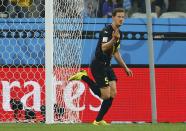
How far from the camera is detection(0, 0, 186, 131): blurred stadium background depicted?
12.9 metres

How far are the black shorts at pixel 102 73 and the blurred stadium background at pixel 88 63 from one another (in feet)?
4.40

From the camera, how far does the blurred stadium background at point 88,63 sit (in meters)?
12.9

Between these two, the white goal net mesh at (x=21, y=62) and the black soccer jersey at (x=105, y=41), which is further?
the white goal net mesh at (x=21, y=62)

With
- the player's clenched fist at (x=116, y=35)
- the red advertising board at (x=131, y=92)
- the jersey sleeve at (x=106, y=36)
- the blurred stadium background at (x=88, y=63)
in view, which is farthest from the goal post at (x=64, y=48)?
the player's clenched fist at (x=116, y=35)

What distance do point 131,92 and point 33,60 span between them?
6.32 ft

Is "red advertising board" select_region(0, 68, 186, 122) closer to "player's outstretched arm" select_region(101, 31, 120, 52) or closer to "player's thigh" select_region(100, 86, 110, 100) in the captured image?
"player's thigh" select_region(100, 86, 110, 100)

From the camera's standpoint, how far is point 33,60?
13.0 m

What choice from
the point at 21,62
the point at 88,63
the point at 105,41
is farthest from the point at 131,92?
the point at 105,41

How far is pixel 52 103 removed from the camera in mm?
11227

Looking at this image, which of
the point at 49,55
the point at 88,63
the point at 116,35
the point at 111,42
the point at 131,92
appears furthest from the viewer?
the point at 131,92

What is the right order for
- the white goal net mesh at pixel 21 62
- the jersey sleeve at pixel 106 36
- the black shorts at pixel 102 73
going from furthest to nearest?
the white goal net mesh at pixel 21 62 → the black shorts at pixel 102 73 → the jersey sleeve at pixel 106 36

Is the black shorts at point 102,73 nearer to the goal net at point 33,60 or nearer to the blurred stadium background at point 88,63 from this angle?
the goal net at point 33,60

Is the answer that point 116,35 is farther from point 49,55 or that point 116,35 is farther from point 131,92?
point 131,92

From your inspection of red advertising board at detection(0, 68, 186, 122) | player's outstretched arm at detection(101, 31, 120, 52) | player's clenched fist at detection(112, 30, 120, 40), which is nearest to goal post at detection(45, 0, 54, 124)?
player's outstretched arm at detection(101, 31, 120, 52)
